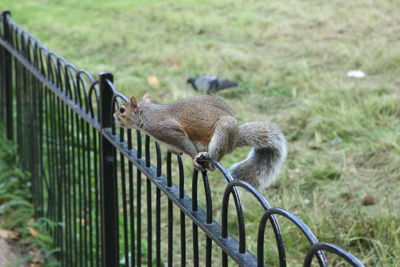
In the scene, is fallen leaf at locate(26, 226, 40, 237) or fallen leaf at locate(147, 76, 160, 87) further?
fallen leaf at locate(147, 76, 160, 87)

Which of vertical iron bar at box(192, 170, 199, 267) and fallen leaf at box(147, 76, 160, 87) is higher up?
vertical iron bar at box(192, 170, 199, 267)

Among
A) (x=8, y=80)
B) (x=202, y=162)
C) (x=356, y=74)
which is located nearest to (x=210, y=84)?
(x=356, y=74)

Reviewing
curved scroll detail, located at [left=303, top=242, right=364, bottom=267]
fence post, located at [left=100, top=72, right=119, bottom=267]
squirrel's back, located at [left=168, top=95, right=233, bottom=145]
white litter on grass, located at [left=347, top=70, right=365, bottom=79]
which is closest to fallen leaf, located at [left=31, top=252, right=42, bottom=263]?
fence post, located at [left=100, top=72, right=119, bottom=267]

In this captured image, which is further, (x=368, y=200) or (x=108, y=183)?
(x=368, y=200)

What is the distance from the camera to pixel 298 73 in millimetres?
6270

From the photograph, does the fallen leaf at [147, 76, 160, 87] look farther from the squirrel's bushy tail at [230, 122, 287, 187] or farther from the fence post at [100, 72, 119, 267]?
the squirrel's bushy tail at [230, 122, 287, 187]

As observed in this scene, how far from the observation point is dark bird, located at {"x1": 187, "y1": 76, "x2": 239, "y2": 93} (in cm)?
618

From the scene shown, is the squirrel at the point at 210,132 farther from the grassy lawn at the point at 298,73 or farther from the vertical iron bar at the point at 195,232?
the grassy lawn at the point at 298,73

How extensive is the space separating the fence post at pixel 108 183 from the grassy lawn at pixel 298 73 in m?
0.89

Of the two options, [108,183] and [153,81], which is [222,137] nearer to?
[108,183]

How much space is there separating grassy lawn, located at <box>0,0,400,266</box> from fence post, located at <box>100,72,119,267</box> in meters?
0.89

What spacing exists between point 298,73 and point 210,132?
13.7ft

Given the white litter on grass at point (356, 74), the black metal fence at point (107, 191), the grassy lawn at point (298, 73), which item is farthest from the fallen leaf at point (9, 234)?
the white litter on grass at point (356, 74)

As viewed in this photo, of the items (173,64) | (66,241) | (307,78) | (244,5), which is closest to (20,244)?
(66,241)
